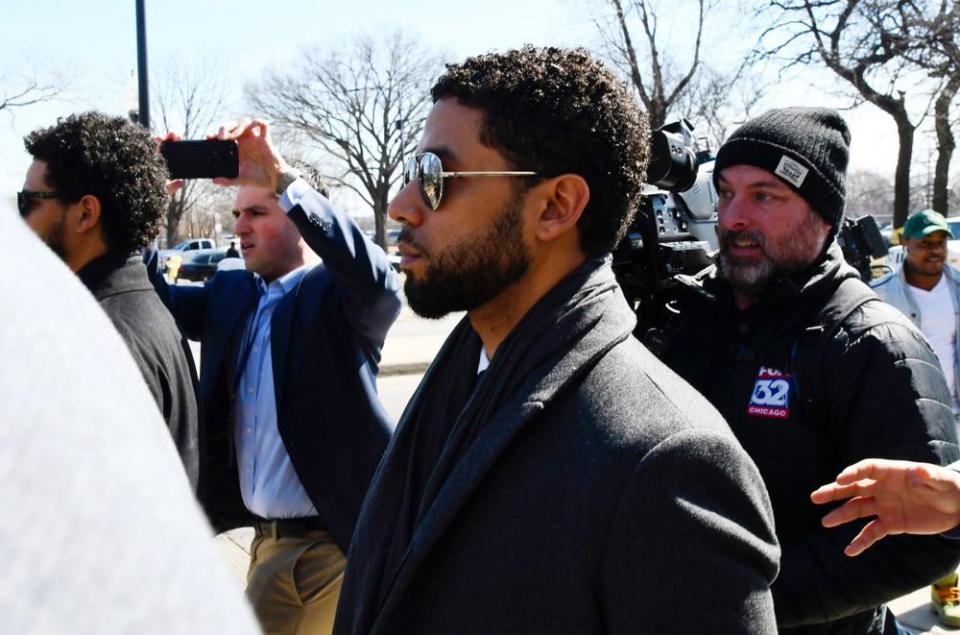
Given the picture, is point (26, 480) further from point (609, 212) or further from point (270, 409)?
point (270, 409)

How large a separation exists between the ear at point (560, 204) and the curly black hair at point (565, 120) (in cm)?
2

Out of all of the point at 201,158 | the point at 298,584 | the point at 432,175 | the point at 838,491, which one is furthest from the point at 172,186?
the point at 838,491

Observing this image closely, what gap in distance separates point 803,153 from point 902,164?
19.2 metres

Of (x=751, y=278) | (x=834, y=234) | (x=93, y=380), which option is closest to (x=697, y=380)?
(x=751, y=278)

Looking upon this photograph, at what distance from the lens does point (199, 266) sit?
→ 1396 inches

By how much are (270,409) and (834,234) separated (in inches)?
78.9

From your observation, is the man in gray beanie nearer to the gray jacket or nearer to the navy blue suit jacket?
the navy blue suit jacket

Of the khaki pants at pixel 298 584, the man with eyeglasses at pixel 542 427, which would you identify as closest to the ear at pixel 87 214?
the khaki pants at pixel 298 584

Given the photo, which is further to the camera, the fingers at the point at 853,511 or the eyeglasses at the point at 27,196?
the eyeglasses at the point at 27,196

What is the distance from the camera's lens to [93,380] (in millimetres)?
471

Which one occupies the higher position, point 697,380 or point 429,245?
point 429,245

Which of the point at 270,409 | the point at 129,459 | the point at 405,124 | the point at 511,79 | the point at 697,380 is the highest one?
the point at 511,79

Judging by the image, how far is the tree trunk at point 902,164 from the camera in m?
18.8

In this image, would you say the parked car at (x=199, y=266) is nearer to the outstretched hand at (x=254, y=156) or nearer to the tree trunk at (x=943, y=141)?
the tree trunk at (x=943, y=141)
